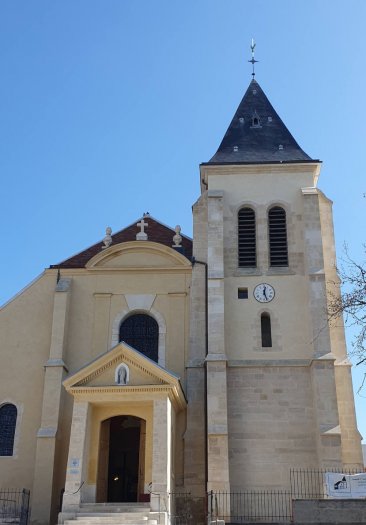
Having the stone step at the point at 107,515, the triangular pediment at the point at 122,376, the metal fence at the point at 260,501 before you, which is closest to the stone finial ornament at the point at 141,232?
the triangular pediment at the point at 122,376

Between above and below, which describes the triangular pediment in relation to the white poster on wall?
above

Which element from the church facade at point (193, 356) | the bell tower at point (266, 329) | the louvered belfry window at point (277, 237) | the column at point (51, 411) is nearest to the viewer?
the church facade at point (193, 356)

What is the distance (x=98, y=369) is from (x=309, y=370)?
6652mm

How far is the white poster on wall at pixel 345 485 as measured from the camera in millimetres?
16812

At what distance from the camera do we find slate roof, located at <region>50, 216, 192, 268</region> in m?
24.7

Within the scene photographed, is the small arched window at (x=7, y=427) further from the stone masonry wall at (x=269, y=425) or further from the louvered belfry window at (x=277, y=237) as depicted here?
the louvered belfry window at (x=277, y=237)

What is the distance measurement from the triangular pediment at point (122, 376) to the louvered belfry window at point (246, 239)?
5.65 metres

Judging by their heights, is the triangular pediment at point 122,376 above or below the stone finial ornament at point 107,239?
below

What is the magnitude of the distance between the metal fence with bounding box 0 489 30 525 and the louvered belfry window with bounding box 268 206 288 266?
35.9 ft

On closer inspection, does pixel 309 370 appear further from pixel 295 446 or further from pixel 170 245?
pixel 170 245

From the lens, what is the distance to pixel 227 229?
77.9ft

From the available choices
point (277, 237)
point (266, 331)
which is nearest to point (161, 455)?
point (266, 331)

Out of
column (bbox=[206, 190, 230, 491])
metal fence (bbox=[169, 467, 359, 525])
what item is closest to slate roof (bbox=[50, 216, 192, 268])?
column (bbox=[206, 190, 230, 491])

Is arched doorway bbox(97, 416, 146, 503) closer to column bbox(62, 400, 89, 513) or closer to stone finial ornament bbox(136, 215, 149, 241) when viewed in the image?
column bbox(62, 400, 89, 513)
